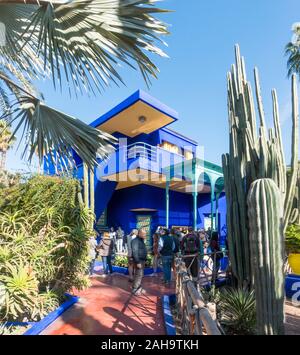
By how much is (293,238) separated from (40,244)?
5.44 metres

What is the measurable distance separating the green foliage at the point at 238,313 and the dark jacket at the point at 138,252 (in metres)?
2.20

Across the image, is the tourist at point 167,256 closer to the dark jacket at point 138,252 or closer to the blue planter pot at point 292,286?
the dark jacket at point 138,252

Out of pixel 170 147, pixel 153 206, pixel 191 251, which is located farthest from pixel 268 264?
pixel 170 147

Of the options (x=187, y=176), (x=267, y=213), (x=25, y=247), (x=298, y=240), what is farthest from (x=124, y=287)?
(x=187, y=176)

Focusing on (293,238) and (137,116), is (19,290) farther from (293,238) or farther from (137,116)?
(137,116)

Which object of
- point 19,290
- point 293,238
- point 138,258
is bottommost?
point 19,290

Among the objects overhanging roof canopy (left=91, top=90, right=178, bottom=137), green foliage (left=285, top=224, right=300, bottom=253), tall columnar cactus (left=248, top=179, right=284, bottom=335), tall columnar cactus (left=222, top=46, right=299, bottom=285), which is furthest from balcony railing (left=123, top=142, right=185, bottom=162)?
tall columnar cactus (left=248, top=179, right=284, bottom=335)

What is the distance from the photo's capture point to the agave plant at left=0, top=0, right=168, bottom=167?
12.8 ft

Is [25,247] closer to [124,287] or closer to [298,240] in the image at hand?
[124,287]

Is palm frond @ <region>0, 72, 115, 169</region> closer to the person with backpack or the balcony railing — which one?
the person with backpack

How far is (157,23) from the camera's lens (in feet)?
13.7

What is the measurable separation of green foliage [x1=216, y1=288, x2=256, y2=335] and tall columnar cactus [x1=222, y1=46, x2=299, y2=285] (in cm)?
90

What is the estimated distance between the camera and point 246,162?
6707mm

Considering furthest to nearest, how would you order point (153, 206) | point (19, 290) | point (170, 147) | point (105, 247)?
point (170, 147) → point (153, 206) → point (105, 247) → point (19, 290)
